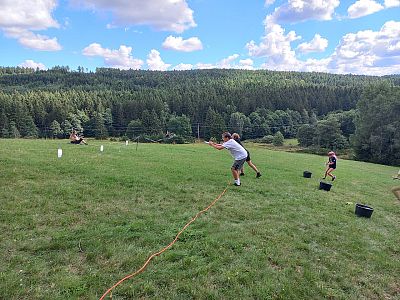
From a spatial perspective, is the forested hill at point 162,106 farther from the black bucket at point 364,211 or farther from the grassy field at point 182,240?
the grassy field at point 182,240

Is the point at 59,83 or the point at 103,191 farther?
the point at 59,83

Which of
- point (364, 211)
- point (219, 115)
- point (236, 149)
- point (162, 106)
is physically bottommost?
point (364, 211)

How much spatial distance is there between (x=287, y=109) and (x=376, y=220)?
116077 millimetres

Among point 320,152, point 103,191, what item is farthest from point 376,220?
point 320,152

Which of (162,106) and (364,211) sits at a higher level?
(162,106)

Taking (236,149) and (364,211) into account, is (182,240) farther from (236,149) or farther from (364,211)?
(364,211)

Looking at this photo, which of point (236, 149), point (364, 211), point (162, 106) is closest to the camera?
point (364, 211)

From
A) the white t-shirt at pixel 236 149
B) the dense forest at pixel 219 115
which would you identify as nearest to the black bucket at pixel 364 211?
the white t-shirt at pixel 236 149

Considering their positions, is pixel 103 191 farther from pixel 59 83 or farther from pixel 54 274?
pixel 59 83

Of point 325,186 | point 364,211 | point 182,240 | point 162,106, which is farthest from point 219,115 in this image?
point 182,240

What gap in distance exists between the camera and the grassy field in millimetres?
6168

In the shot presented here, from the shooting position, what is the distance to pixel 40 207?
9852mm

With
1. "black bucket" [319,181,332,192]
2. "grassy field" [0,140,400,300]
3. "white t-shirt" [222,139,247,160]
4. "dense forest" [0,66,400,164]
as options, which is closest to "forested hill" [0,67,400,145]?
"dense forest" [0,66,400,164]

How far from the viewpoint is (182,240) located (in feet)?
27.1
